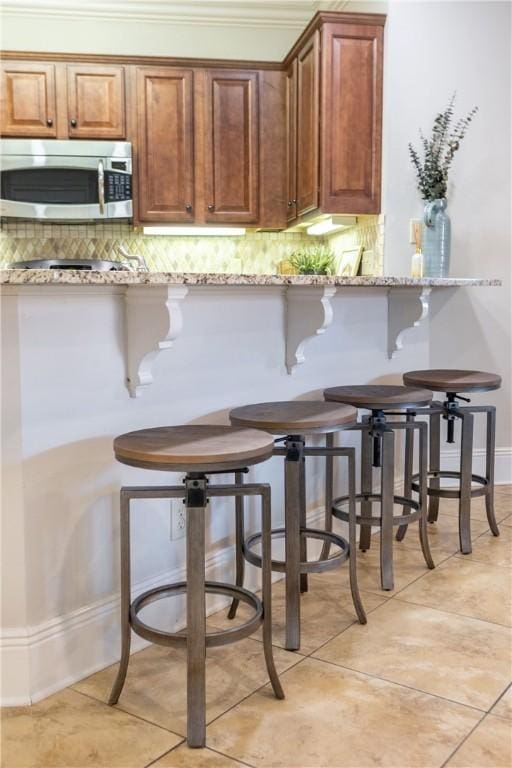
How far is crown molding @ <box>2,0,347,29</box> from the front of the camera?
4578 mm

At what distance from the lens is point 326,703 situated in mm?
1758

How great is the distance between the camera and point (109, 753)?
1.56 meters

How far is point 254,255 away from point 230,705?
3648mm

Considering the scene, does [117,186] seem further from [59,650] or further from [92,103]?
[59,650]

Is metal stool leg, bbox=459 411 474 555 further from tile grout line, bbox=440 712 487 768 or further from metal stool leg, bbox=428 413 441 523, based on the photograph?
tile grout line, bbox=440 712 487 768

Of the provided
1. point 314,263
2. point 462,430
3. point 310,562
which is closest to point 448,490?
point 462,430

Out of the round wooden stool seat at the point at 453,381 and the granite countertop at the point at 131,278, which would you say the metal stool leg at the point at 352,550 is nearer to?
the granite countertop at the point at 131,278

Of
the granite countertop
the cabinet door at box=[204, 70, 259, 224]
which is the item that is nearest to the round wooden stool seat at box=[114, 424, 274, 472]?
the granite countertop

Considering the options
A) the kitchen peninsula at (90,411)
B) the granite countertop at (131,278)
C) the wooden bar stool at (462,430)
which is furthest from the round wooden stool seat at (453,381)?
the granite countertop at (131,278)

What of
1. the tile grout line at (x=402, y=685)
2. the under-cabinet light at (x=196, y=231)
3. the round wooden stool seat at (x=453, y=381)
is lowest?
the tile grout line at (x=402, y=685)

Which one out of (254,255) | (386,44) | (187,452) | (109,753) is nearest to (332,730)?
(109,753)

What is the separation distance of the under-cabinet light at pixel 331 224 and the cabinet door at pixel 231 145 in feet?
1.41

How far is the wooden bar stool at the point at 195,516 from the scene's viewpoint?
1.59 m

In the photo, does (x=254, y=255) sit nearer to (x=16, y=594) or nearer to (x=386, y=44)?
(x=386, y=44)
